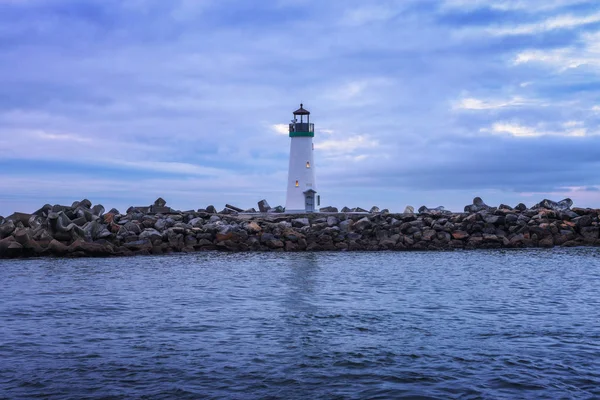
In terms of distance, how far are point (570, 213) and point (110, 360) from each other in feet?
126

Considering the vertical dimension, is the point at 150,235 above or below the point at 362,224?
below

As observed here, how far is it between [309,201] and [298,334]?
3746 centimetres

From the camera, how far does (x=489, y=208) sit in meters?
46.4

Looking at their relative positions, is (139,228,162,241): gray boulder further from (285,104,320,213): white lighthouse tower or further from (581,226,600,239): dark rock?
(581,226,600,239): dark rock

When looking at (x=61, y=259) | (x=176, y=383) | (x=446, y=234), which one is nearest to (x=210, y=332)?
(x=176, y=383)

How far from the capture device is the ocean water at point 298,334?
32.5ft

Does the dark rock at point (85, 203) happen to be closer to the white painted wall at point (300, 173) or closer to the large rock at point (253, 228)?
the large rock at point (253, 228)

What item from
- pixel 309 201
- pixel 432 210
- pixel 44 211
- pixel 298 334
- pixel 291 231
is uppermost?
pixel 309 201

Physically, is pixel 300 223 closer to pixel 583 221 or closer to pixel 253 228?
pixel 253 228

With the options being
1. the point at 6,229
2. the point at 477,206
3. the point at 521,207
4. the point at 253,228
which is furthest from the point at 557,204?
→ the point at 6,229

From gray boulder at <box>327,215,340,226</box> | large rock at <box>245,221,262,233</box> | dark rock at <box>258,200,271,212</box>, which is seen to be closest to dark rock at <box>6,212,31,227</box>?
large rock at <box>245,221,262,233</box>

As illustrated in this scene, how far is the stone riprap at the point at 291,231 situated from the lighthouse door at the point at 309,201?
746 centimetres

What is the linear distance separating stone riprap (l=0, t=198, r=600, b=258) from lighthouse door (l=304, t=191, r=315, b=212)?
746 cm

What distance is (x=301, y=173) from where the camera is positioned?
51656mm
